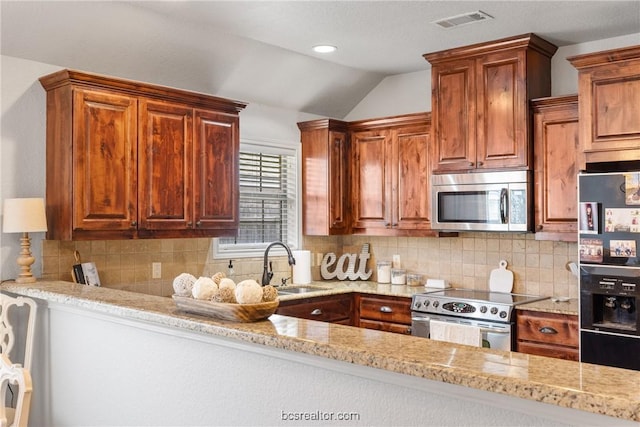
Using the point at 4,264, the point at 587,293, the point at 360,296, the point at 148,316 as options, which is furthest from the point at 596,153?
the point at 4,264

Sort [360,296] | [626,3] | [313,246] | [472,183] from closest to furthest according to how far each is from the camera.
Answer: [626,3] → [472,183] → [360,296] → [313,246]

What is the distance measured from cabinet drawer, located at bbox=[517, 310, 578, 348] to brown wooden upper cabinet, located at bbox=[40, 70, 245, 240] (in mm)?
2129

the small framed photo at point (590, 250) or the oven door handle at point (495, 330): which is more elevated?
the small framed photo at point (590, 250)

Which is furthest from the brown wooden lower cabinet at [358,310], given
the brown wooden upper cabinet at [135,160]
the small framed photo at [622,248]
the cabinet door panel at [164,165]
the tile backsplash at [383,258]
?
the small framed photo at [622,248]

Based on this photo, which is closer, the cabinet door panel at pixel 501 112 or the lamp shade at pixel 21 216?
the lamp shade at pixel 21 216

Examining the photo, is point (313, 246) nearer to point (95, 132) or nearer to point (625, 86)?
point (95, 132)

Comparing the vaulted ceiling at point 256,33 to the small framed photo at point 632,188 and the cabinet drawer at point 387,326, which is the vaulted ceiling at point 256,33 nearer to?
the small framed photo at point 632,188

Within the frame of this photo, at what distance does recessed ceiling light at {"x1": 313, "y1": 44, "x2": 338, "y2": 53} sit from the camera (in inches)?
171

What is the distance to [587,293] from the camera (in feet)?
11.5

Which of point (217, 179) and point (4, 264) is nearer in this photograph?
point (4, 264)

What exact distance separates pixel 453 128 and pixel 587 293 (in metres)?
1.58

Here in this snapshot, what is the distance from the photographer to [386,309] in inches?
185

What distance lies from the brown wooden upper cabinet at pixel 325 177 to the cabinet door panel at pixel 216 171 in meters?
1.03

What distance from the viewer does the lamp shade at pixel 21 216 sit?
132 inches
